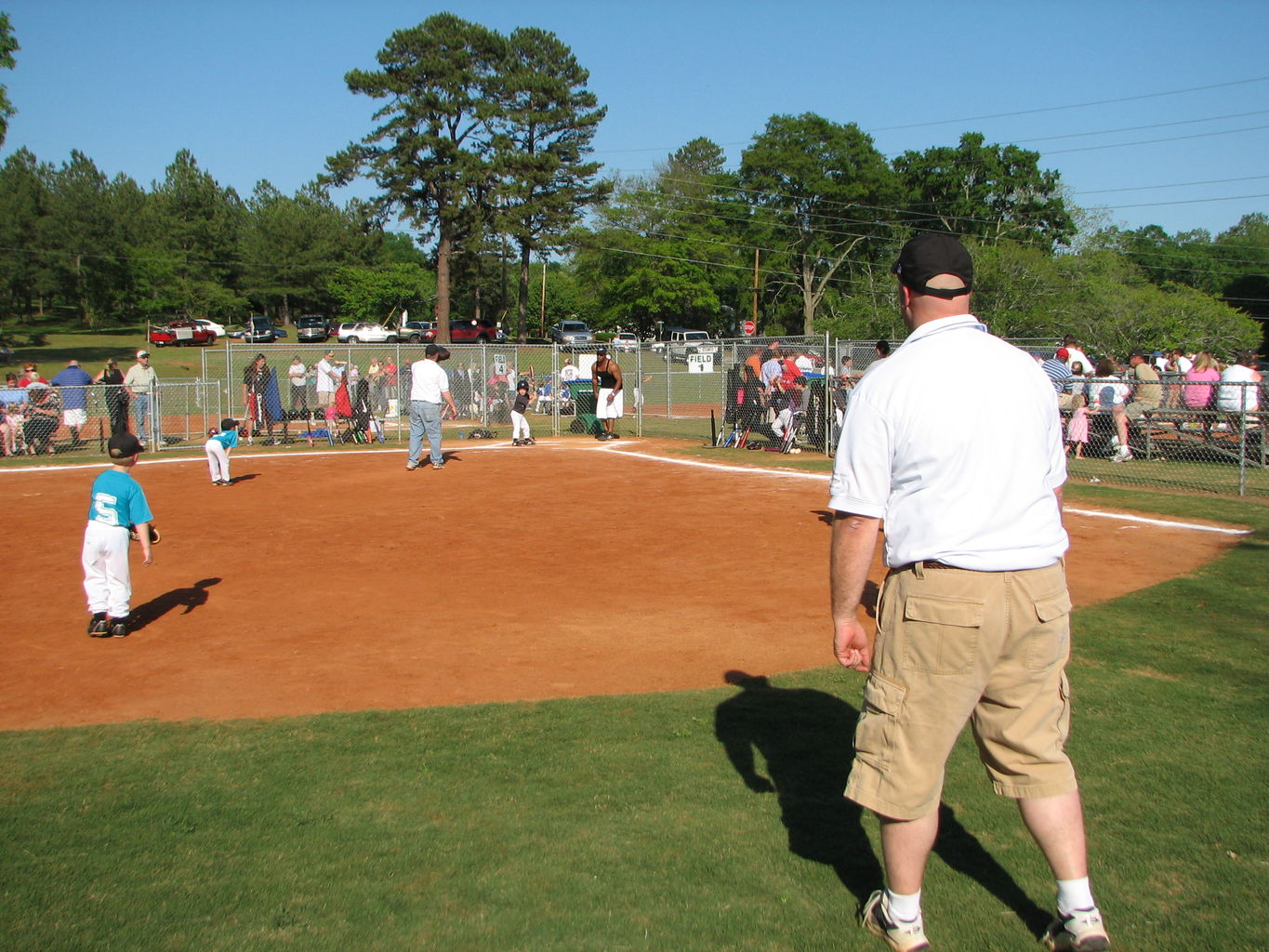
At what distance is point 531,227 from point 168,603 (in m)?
46.2

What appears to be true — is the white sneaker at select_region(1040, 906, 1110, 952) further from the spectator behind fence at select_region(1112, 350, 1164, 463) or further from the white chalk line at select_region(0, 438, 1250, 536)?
the spectator behind fence at select_region(1112, 350, 1164, 463)

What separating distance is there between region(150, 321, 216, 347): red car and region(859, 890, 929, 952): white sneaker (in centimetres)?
5824

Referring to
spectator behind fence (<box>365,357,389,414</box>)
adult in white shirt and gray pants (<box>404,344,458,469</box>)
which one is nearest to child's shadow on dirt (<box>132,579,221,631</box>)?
adult in white shirt and gray pants (<box>404,344,458,469</box>)

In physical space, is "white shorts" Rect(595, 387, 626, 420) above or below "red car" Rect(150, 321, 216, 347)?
below

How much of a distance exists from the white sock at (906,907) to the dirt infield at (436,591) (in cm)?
301

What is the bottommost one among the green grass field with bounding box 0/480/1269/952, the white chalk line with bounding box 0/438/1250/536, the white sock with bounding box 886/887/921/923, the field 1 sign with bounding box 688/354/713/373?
the green grass field with bounding box 0/480/1269/952

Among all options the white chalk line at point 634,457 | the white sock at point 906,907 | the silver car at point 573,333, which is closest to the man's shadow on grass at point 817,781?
the white sock at point 906,907

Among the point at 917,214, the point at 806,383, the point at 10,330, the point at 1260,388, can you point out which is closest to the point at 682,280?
the point at 917,214

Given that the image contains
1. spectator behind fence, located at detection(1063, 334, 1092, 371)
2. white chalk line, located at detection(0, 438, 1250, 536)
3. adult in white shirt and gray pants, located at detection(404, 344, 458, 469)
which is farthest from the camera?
spectator behind fence, located at detection(1063, 334, 1092, 371)

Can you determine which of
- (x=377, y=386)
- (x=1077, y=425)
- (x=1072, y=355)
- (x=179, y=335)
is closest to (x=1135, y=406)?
(x=1077, y=425)

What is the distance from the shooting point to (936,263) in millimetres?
2969

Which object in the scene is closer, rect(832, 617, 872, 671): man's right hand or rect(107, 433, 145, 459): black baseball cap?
rect(832, 617, 872, 671): man's right hand

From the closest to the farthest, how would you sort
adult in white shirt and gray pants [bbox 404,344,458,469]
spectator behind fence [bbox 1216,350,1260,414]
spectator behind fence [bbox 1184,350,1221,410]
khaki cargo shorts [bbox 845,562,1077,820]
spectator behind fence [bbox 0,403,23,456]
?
khaki cargo shorts [bbox 845,562,1077,820] < spectator behind fence [bbox 1216,350,1260,414] < adult in white shirt and gray pants [bbox 404,344,458,469] < spectator behind fence [bbox 1184,350,1221,410] < spectator behind fence [bbox 0,403,23,456]

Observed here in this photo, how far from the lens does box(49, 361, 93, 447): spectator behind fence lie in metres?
19.8
